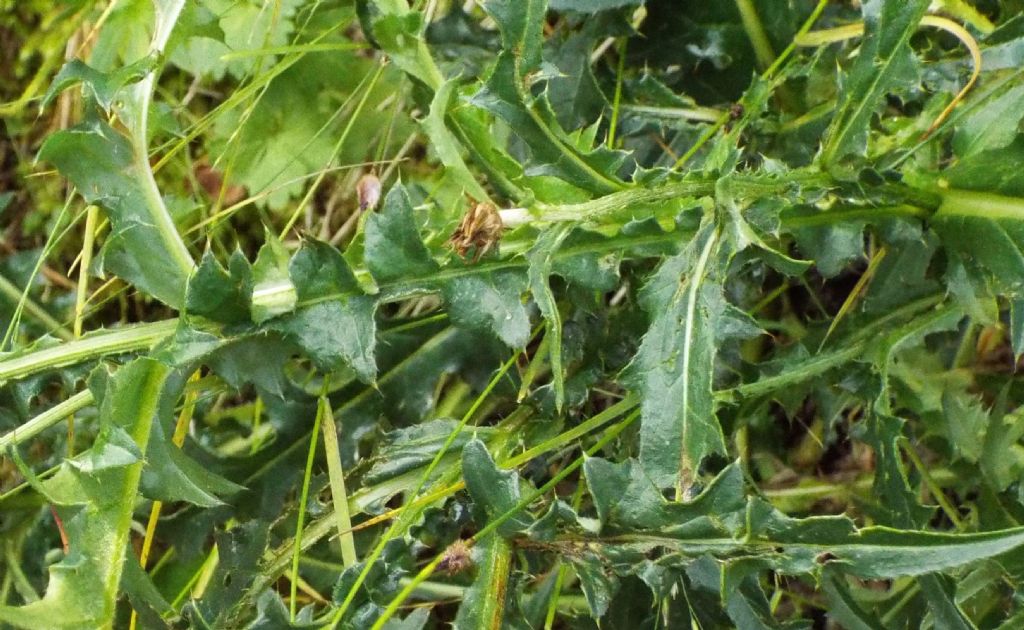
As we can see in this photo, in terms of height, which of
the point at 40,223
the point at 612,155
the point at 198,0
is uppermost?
the point at 198,0

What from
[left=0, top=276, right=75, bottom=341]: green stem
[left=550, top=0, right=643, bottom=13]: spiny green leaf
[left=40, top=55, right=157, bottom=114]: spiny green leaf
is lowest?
[left=0, top=276, right=75, bottom=341]: green stem

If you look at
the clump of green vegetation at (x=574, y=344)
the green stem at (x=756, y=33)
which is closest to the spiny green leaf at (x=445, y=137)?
the clump of green vegetation at (x=574, y=344)

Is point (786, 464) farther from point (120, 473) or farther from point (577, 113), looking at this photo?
point (120, 473)

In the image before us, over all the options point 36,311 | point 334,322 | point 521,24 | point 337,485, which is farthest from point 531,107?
point 36,311

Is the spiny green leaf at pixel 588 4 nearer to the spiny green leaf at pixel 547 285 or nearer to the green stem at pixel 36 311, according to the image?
the spiny green leaf at pixel 547 285

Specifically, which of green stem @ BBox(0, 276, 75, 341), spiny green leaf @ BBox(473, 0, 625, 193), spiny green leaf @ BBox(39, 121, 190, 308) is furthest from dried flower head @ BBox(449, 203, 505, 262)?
green stem @ BBox(0, 276, 75, 341)

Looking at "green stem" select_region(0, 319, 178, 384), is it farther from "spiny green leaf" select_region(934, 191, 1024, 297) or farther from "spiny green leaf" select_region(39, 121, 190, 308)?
"spiny green leaf" select_region(934, 191, 1024, 297)

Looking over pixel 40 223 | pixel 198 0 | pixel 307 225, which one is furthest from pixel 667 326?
pixel 40 223
